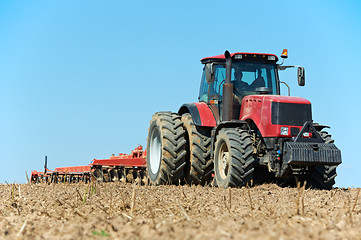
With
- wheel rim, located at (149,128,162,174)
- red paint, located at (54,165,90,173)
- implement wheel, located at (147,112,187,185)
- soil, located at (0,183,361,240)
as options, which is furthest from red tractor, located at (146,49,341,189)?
red paint, located at (54,165,90,173)

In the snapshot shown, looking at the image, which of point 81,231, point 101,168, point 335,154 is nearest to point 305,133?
point 335,154

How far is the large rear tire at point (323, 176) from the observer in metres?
9.83

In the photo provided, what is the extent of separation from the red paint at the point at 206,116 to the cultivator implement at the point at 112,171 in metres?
3.17

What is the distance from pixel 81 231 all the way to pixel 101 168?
11140 millimetres

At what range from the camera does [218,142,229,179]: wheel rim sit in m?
9.77

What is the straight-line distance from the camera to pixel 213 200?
7074 millimetres

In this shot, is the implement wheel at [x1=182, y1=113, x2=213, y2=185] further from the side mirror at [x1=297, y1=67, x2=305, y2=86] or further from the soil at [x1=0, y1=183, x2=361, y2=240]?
the soil at [x1=0, y1=183, x2=361, y2=240]

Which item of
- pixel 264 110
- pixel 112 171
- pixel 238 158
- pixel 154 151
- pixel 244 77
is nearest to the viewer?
pixel 238 158

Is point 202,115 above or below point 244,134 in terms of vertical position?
above

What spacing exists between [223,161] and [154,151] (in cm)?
287

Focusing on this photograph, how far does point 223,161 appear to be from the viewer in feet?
32.5

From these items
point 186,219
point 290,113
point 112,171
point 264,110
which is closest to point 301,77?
point 290,113

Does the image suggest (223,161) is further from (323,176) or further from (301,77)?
(301,77)

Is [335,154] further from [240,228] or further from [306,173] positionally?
[240,228]
